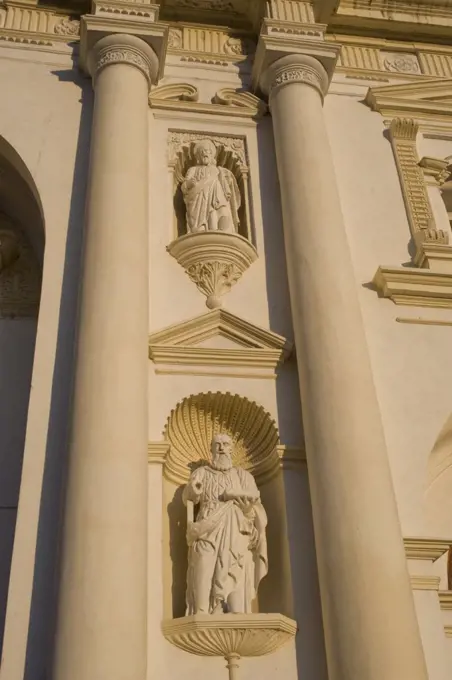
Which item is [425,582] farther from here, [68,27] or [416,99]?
[68,27]

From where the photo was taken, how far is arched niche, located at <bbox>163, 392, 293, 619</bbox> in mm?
5484

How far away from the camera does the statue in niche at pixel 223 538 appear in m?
5.14

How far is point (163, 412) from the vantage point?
237 inches

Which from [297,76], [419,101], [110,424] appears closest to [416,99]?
[419,101]

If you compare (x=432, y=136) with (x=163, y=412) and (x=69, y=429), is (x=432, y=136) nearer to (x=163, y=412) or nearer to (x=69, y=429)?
(x=163, y=412)

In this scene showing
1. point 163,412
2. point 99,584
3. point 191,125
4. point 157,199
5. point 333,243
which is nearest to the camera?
point 99,584

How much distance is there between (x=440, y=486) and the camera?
21.9 feet

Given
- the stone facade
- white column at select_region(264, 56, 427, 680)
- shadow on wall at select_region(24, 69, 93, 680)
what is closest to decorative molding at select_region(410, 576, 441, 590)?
the stone facade

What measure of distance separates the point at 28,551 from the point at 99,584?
706 millimetres

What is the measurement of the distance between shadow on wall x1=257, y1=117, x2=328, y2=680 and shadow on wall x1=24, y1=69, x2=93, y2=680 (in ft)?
5.15

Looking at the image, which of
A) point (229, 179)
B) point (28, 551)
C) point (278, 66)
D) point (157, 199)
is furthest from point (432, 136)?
point (28, 551)

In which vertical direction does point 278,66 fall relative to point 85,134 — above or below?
above

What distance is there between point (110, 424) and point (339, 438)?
1570mm

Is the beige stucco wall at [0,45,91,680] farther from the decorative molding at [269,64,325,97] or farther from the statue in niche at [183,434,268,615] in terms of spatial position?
the decorative molding at [269,64,325,97]
